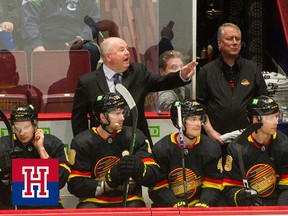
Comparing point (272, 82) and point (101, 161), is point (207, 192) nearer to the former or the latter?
point (101, 161)

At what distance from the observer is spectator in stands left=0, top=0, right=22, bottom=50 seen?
27.9 ft

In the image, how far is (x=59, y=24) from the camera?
861cm

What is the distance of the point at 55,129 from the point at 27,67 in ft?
2.12

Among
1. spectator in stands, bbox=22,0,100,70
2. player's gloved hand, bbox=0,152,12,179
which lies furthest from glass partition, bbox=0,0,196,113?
player's gloved hand, bbox=0,152,12,179

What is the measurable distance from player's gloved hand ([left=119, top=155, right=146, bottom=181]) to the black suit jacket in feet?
2.77

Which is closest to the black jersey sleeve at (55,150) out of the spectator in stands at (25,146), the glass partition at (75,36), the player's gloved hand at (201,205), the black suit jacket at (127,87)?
the spectator in stands at (25,146)

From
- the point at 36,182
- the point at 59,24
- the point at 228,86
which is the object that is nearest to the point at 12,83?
the point at 59,24

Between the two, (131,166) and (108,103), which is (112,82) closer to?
(108,103)

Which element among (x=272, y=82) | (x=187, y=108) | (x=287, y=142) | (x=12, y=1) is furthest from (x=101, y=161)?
(x=272, y=82)

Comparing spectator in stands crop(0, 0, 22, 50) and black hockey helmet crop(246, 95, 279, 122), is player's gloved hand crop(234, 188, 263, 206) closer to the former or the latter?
black hockey helmet crop(246, 95, 279, 122)

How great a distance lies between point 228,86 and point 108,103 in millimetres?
1393

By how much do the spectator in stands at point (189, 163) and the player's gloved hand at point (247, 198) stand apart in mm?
251

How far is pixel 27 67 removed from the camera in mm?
8469

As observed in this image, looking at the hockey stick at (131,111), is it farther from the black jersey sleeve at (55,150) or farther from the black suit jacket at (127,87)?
the black suit jacket at (127,87)
